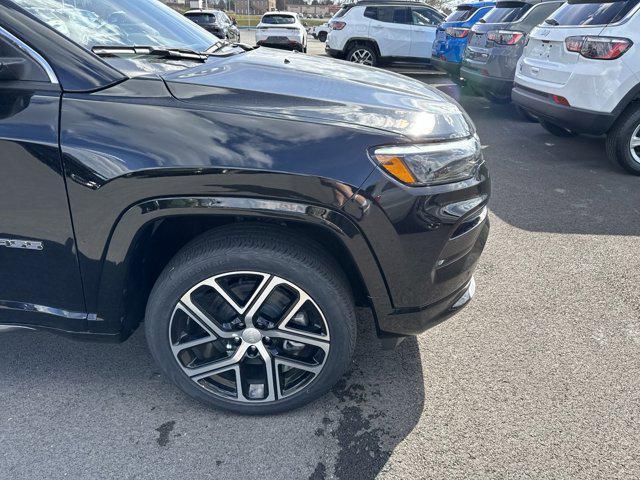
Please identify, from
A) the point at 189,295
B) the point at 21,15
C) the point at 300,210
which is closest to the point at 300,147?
the point at 300,210

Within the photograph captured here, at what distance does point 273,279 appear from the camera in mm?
1883

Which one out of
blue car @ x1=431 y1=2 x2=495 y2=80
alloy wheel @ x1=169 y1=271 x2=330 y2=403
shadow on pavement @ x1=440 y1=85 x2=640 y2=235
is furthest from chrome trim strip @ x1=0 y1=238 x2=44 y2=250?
blue car @ x1=431 y1=2 x2=495 y2=80

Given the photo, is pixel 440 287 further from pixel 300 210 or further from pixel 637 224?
pixel 637 224

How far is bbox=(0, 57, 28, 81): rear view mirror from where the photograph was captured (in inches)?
67.0

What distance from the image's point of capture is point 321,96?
1.96 metres

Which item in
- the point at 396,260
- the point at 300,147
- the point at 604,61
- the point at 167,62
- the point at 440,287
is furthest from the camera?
the point at 604,61

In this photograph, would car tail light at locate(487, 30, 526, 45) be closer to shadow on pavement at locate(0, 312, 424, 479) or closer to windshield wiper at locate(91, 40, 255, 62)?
windshield wiper at locate(91, 40, 255, 62)

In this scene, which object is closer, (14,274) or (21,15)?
(21,15)

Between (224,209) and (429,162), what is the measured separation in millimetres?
796

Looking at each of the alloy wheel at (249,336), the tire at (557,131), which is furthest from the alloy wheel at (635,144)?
the alloy wheel at (249,336)

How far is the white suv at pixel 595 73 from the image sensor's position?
461cm

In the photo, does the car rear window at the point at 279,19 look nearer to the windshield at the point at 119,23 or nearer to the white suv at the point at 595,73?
the white suv at the point at 595,73

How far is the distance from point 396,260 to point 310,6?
7811 centimetres

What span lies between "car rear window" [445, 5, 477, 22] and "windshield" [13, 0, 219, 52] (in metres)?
7.61
